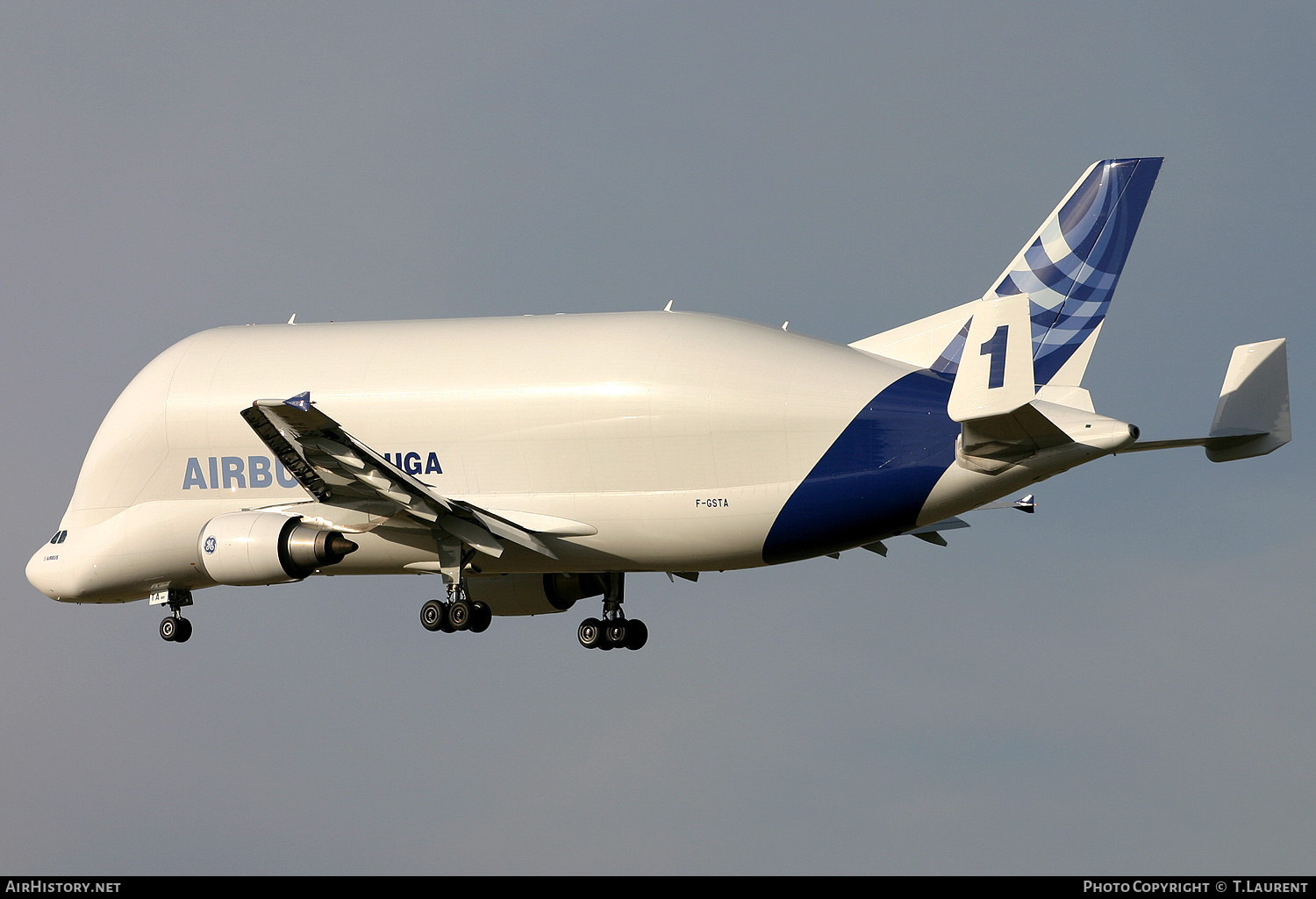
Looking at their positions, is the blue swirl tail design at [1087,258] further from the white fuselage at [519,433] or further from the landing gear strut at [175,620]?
the landing gear strut at [175,620]

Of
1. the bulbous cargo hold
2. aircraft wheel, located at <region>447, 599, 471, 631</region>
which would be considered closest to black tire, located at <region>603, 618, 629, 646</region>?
the bulbous cargo hold

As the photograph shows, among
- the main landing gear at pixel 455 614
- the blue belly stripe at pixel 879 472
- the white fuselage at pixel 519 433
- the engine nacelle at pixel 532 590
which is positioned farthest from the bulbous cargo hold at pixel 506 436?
the engine nacelle at pixel 532 590

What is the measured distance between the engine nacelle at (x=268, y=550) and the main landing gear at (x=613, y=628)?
7037mm

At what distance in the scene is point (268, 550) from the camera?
141ft

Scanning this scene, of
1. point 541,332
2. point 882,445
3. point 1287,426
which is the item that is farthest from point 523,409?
point 1287,426

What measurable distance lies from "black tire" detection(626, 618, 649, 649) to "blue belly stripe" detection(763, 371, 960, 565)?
7367mm

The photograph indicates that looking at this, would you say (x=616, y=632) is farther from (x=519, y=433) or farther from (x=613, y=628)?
(x=519, y=433)

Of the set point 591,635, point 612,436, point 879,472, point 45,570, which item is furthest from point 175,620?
point 879,472

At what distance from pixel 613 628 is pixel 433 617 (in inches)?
208

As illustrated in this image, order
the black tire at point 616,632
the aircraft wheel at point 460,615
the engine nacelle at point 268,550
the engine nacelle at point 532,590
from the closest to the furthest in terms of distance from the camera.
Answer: the engine nacelle at point 268,550
the aircraft wheel at point 460,615
the black tire at point 616,632
the engine nacelle at point 532,590

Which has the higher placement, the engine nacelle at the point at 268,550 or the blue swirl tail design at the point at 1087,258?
the blue swirl tail design at the point at 1087,258

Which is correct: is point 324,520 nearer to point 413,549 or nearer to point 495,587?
point 413,549

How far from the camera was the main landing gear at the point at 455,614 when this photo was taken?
44094 millimetres

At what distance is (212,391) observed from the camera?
151 ft
